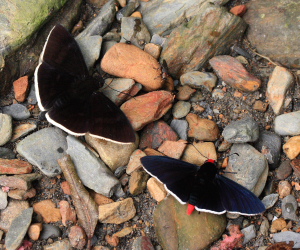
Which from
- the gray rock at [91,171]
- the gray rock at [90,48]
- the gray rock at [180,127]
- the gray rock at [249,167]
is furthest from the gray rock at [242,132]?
the gray rock at [90,48]

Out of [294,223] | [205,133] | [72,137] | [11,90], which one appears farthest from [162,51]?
[294,223]

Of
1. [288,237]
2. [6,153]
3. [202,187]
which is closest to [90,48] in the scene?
[6,153]

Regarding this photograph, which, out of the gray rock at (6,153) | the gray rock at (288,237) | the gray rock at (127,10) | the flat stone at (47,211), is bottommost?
the gray rock at (288,237)

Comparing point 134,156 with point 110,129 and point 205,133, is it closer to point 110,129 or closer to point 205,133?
point 110,129

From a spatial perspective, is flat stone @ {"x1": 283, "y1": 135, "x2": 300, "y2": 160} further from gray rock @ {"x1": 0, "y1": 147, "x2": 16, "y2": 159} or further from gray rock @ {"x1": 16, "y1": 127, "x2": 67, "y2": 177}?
gray rock @ {"x1": 0, "y1": 147, "x2": 16, "y2": 159}

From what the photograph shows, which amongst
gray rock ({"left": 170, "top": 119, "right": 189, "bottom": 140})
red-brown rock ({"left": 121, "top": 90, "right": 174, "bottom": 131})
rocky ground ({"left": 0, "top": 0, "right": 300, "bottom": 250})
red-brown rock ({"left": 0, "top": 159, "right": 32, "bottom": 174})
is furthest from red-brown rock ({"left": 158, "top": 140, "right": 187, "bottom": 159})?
red-brown rock ({"left": 0, "top": 159, "right": 32, "bottom": 174})

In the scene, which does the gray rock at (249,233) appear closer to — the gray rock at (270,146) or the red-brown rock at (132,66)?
the gray rock at (270,146)

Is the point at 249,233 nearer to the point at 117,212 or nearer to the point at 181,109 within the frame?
the point at 117,212
